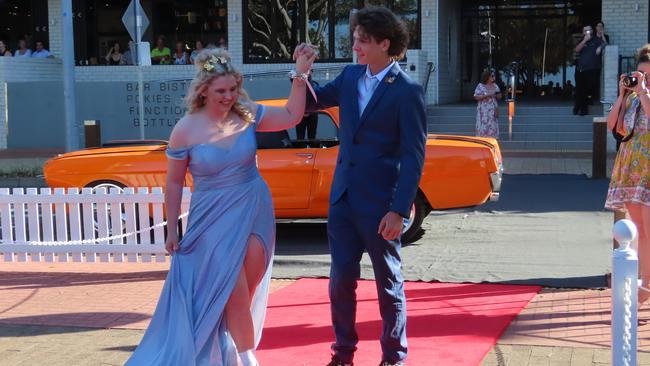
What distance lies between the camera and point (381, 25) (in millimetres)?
4566

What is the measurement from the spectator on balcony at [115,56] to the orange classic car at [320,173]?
15.5 meters

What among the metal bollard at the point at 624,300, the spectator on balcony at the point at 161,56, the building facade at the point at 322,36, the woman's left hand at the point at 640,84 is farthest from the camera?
the spectator on balcony at the point at 161,56

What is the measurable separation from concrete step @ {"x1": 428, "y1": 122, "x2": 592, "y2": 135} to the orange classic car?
981 centimetres

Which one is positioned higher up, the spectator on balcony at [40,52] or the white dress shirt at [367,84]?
the spectator on balcony at [40,52]

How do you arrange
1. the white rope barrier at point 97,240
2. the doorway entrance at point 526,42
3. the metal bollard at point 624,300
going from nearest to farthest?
1. the metal bollard at point 624,300
2. the white rope barrier at point 97,240
3. the doorway entrance at point 526,42

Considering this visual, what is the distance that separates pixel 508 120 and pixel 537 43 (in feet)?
21.6

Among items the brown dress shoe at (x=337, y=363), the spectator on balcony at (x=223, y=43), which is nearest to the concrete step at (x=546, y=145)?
the spectator on balcony at (x=223, y=43)

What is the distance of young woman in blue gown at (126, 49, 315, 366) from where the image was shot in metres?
4.52

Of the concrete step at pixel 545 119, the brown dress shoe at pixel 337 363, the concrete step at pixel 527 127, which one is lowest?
the brown dress shoe at pixel 337 363

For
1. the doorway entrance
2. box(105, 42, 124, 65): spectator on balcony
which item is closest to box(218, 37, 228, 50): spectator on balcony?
box(105, 42, 124, 65): spectator on balcony

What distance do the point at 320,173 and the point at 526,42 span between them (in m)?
17.3

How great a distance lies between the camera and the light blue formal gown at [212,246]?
178 inches

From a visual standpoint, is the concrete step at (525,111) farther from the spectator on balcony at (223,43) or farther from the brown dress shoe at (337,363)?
the brown dress shoe at (337,363)

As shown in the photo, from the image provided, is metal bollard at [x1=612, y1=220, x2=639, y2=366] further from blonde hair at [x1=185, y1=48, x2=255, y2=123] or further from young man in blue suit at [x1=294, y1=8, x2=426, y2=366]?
blonde hair at [x1=185, y1=48, x2=255, y2=123]
